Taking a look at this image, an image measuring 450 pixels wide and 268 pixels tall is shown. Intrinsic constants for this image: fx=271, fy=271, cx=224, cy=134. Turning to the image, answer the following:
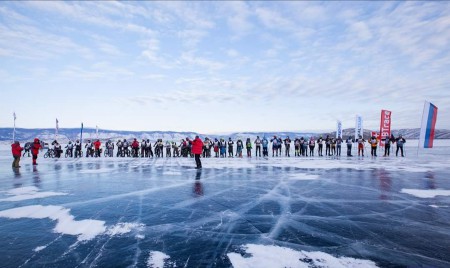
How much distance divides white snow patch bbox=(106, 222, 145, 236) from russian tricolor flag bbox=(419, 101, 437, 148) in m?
20.5

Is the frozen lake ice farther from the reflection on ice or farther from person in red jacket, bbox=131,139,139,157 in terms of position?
person in red jacket, bbox=131,139,139,157

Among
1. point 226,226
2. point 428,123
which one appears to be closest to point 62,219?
point 226,226

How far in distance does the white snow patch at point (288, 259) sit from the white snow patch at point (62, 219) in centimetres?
245

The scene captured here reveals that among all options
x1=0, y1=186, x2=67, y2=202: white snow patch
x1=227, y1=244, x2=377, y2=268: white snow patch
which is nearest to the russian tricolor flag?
x1=227, y1=244, x2=377, y2=268: white snow patch

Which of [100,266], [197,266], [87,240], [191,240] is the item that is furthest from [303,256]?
[87,240]

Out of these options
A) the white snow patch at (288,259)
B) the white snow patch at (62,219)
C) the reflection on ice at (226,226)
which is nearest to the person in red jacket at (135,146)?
the reflection on ice at (226,226)

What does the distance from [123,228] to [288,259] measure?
2824 millimetres

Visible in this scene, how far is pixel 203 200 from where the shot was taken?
22.4 feet

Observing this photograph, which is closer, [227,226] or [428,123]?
[227,226]

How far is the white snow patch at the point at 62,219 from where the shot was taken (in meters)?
4.46

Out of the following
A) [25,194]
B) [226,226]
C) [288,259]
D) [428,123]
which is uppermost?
[428,123]

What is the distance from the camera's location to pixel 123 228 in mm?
4641

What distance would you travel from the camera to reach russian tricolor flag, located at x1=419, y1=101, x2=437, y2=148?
60.6ft

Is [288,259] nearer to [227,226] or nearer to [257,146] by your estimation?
[227,226]
